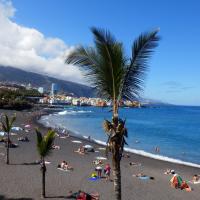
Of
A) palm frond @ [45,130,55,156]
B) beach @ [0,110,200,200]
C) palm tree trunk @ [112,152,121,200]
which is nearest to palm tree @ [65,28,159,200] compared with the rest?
palm tree trunk @ [112,152,121,200]

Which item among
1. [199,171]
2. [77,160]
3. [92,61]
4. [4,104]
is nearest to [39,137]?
[92,61]

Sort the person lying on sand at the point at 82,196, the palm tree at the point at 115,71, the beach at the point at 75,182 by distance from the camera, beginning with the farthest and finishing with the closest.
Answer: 1. the beach at the point at 75,182
2. the person lying on sand at the point at 82,196
3. the palm tree at the point at 115,71

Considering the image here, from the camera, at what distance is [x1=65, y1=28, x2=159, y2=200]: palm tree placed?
333 inches

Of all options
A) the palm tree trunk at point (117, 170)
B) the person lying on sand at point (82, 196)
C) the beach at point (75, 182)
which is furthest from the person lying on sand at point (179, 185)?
the palm tree trunk at point (117, 170)

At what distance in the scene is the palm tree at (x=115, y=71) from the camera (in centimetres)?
847


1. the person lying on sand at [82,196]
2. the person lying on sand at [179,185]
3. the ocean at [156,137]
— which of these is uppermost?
the person lying on sand at [82,196]

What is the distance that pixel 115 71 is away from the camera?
8.62 metres

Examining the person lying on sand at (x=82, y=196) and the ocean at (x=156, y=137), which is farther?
the ocean at (x=156, y=137)

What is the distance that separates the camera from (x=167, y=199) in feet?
60.7

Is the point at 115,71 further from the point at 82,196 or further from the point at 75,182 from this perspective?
the point at 75,182

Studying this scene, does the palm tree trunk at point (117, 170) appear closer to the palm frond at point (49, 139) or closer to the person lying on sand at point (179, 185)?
the palm frond at point (49, 139)

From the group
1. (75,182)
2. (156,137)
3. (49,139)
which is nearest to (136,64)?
(49,139)

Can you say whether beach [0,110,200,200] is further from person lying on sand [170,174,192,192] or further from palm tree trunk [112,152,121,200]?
palm tree trunk [112,152,121,200]

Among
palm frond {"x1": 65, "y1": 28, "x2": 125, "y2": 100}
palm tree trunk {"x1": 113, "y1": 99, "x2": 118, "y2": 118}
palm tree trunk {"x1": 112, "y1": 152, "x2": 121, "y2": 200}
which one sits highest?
palm frond {"x1": 65, "y1": 28, "x2": 125, "y2": 100}
